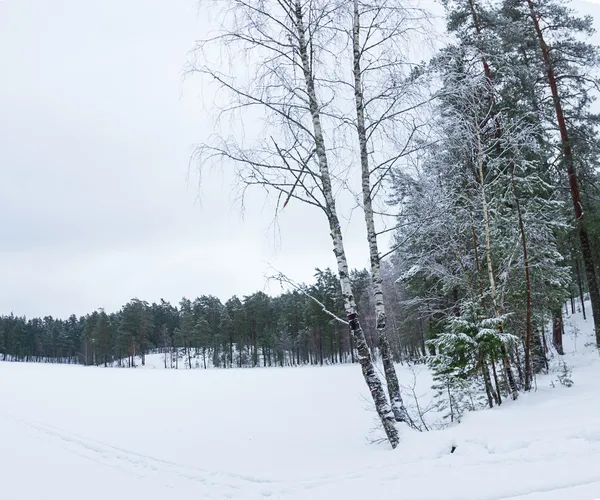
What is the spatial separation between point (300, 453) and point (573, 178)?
36.6 feet

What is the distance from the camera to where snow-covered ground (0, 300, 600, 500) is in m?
3.93

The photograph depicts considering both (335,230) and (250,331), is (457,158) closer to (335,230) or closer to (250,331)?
(335,230)

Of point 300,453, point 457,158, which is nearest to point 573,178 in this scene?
point 457,158

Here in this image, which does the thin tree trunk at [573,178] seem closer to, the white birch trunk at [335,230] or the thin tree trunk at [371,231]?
the thin tree trunk at [371,231]

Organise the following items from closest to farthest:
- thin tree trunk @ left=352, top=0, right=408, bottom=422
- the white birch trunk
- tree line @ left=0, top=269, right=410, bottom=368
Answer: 1. the white birch trunk
2. thin tree trunk @ left=352, top=0, right=408, bottom=422
3. tree line @ left=0, top=269, right=410, bottom=368

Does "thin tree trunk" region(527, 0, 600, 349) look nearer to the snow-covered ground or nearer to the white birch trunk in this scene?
the snow-covered ground

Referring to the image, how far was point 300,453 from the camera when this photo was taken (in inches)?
278

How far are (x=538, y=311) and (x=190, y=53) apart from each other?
33.8 ft

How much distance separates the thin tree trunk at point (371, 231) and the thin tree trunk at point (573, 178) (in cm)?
794


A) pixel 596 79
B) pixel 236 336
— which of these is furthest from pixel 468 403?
pixel 236 336

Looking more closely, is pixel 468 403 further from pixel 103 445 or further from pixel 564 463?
pixel 103 445

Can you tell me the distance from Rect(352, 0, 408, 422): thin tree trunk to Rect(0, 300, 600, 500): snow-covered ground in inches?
40.4

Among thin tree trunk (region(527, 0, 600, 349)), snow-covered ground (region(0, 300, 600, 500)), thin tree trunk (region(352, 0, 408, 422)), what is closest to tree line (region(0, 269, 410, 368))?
thin tree trunk (region(527, 0, 600, 349))

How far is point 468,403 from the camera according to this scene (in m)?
8.70
